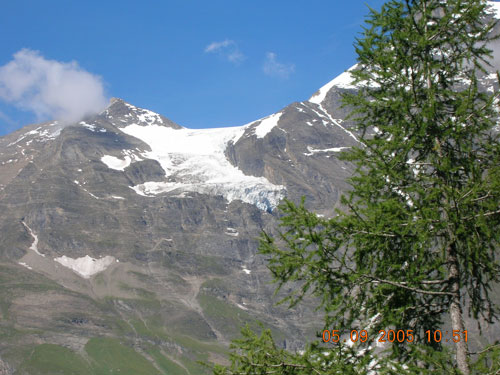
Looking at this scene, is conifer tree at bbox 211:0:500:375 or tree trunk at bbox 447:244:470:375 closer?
tree trunk at bbox 447:244:470:375

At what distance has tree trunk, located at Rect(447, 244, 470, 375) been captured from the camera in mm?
10953

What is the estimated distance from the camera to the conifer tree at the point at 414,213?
11.3m

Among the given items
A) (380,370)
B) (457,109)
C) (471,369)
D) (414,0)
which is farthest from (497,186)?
(414,0)

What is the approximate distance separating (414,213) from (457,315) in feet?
7.99

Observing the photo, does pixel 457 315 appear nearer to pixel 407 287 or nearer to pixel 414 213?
pixel 407 287

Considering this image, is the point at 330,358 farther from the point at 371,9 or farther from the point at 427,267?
the point at 371,9

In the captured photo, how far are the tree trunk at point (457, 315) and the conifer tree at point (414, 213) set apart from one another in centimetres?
2

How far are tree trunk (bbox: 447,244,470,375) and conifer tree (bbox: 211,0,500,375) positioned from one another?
0.9 inches
